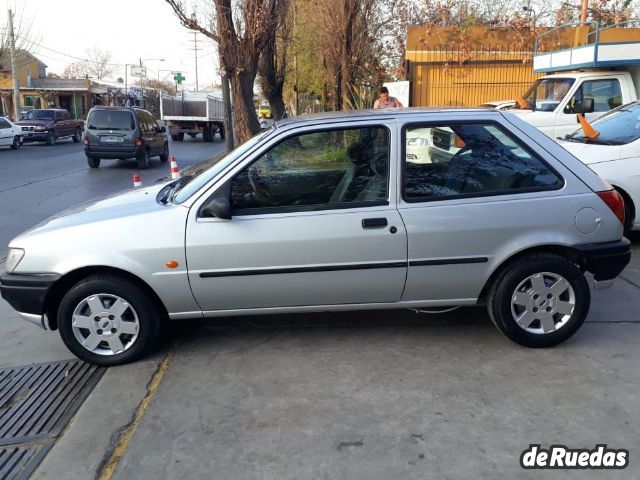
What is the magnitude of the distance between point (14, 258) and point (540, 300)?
3.74 metres

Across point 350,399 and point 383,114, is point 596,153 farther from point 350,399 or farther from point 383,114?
point 350,399

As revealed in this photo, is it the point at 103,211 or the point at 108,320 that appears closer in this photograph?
the point at 108,320

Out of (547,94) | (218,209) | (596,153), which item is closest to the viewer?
(218,209)

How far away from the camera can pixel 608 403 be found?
11.5 ft

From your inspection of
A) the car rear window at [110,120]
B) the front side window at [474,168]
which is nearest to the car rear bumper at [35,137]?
the car rear window at [110,120]

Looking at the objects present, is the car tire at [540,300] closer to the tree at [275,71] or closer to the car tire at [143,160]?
the car tire at [143,160]

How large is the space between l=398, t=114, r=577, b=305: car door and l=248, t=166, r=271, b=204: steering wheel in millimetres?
933

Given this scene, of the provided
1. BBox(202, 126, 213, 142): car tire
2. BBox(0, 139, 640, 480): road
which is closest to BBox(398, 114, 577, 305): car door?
BBox(0, 139, 640, 480): road

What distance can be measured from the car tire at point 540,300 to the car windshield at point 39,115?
29.6m

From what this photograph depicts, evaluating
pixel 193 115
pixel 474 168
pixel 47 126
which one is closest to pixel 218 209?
pixel 474 168

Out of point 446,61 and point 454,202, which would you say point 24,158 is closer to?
point 446,61

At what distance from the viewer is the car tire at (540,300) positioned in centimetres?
412

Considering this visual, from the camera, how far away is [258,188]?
4148 mm

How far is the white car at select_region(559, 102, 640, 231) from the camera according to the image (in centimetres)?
656
